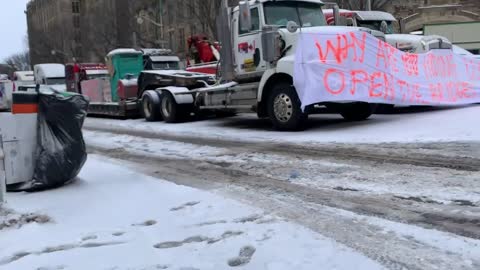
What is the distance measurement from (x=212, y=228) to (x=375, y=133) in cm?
611

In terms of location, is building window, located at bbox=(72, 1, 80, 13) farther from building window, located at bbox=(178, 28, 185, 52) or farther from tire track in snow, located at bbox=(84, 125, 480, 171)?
tire track in snow, located at bbox=(84, 125, 480, 171)

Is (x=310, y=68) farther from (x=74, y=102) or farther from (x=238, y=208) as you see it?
(x=238, y=208)

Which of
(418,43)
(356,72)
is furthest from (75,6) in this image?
(356,72)

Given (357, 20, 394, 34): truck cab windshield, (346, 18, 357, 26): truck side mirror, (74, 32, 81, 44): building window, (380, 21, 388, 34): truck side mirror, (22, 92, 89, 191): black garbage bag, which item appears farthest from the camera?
(74, 32, 81, 44): building window

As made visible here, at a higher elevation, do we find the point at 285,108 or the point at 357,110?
the point at 285,108

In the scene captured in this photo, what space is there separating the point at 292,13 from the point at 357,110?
2788 mm

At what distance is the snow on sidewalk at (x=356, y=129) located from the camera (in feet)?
31.2

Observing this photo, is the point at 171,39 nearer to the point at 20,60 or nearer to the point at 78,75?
the point at 78,75

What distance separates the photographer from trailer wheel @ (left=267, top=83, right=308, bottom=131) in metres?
11.1

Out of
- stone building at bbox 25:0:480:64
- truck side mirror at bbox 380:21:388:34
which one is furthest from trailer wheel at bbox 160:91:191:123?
stone building at bbox 25:0:480:64

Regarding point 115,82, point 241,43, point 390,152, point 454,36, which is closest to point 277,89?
point 241,43

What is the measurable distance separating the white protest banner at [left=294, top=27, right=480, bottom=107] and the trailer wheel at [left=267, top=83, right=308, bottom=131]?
0.30 meters

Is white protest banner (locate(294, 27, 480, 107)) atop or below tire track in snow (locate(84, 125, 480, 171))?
atop

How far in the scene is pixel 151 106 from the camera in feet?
54.7
